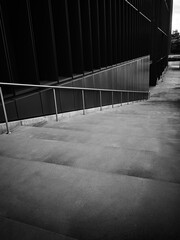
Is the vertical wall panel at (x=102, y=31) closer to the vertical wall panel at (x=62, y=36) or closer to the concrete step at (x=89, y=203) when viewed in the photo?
the vertical wall panel at (x=62, y=36)

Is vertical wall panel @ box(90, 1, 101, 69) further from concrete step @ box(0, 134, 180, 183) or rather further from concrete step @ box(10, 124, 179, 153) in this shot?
concrete step @ box(0, 134, 180, 183)

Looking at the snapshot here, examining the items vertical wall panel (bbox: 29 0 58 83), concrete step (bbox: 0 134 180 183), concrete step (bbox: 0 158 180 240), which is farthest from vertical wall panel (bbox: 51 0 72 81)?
concrete step (bbox: 0 158 180 240)

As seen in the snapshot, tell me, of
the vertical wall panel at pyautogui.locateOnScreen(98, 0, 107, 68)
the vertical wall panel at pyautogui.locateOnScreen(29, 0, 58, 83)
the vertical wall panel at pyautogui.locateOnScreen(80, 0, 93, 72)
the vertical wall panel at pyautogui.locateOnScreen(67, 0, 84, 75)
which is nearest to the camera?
the vertical wall panel at pyautogui.locateOnScreen(29, 0, 58, 83)

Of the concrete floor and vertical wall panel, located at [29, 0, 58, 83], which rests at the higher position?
vertical wall panel, located at [29, 0, 58, 83]

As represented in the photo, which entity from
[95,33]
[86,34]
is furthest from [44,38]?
[95,33]

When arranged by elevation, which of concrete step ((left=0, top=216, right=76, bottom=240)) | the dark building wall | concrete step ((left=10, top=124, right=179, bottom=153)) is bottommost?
concrete step ((left=10, top=124, right=179, bottom=153))

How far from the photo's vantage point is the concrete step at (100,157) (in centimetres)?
245

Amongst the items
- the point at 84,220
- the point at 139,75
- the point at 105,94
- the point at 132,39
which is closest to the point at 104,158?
the point at 84,220

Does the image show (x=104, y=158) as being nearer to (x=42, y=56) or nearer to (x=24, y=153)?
(x=24, y=153)

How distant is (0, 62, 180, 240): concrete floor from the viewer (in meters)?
1.61

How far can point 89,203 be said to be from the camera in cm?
190

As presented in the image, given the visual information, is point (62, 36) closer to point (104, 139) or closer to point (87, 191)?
point (104, 139)

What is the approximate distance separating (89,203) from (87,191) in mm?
182

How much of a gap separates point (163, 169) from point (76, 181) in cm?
107
